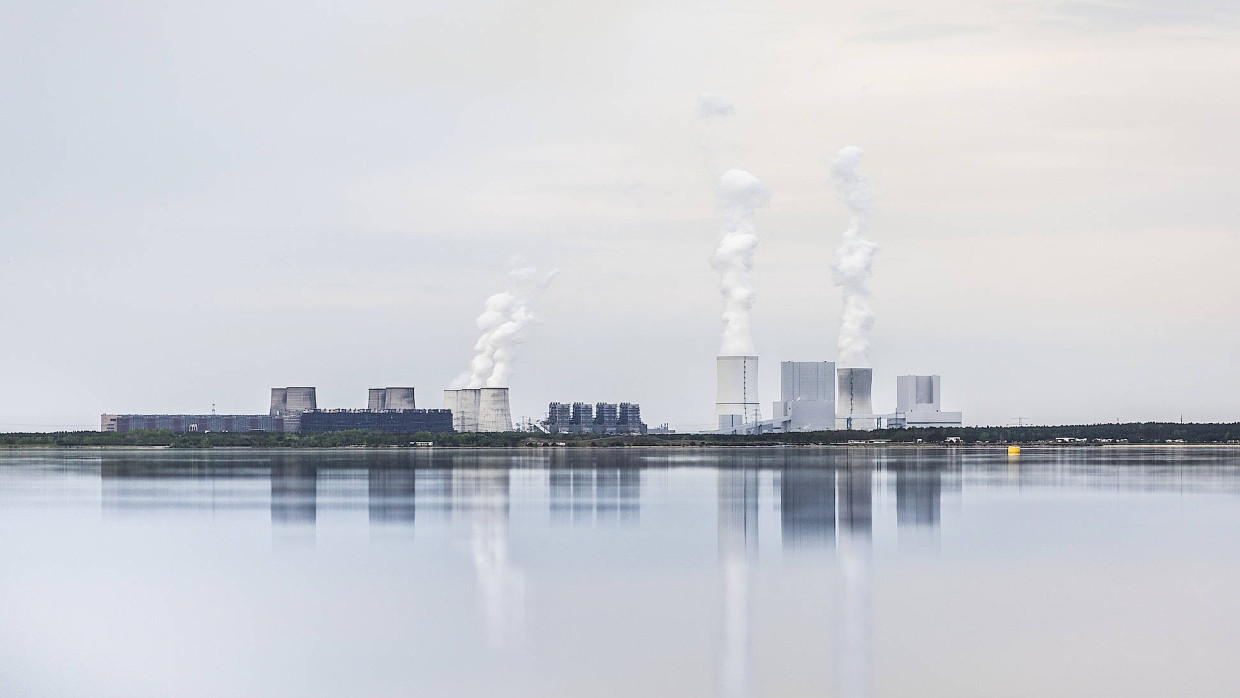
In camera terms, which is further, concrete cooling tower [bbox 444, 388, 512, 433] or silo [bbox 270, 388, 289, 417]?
silo [bbox 270, 388, 289, 417]

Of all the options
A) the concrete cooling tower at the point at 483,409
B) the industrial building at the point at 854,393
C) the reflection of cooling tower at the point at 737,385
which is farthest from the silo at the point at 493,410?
the industrial building at the point at 854,393

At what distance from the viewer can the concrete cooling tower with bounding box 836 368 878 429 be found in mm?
101375

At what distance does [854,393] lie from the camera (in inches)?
4028

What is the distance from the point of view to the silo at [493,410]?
111m

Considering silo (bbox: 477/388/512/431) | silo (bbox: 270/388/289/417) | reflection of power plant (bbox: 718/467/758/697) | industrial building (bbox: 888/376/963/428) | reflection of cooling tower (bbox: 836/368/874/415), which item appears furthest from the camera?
silo (bbox: 270/388/289/417)

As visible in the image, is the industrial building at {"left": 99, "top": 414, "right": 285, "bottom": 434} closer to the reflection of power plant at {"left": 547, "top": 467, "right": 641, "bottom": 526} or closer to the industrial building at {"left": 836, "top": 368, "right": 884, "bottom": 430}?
the industrial building at {"left": 836, "top": 368, "right": 884, "bottom": 430}

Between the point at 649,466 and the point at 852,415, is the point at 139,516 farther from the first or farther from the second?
the point at 852,415

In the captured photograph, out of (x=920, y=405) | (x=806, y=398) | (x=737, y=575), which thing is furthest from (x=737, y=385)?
(x=737, y=575)

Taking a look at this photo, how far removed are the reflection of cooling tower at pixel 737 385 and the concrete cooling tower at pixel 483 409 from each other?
1838 cm

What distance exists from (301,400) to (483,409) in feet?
103

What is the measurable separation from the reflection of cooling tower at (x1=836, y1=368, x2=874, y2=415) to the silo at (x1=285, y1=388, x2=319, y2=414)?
54833 millimetres

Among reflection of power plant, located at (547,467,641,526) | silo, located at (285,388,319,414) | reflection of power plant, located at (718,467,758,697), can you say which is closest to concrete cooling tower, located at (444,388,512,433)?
silo, located at (285,388,319,414)

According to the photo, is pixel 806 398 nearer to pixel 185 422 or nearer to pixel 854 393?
pixel 854 393

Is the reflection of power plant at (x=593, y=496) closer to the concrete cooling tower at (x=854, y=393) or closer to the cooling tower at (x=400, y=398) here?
the concrete cooling tower at (x=854, y=393)
